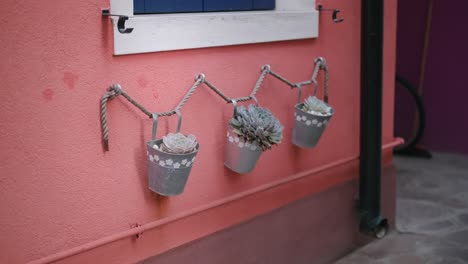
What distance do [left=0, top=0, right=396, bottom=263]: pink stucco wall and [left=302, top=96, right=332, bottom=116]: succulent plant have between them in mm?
236

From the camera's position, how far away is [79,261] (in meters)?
3.33

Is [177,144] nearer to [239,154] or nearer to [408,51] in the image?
[239,154]

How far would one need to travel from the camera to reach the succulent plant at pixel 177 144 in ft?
11.1

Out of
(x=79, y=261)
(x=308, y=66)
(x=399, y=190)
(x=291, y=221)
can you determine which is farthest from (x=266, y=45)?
(x=399, y=190)

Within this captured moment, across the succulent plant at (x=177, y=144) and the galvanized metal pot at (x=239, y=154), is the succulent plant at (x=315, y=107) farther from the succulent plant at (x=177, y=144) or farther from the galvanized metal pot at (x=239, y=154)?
the succulent plant at (x=177, y=144)

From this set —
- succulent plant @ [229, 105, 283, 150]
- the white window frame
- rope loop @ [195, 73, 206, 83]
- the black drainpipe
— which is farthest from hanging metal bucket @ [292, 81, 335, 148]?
rope loop @ [195, 73, 206, 83]

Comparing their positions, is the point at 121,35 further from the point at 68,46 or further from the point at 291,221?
the point at 291,221

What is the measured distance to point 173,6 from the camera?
3828mm

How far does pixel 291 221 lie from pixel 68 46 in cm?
208

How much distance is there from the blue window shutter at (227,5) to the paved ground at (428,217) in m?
1.95

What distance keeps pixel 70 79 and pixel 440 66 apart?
18.0 ft

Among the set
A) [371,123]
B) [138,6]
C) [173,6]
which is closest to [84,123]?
[138,6]

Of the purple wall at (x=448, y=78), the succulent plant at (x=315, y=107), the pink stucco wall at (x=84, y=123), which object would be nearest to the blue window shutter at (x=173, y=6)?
the pink stucco wall at (x=84, y=123)

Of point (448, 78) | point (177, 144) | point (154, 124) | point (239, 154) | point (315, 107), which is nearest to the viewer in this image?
point (177, 144)
